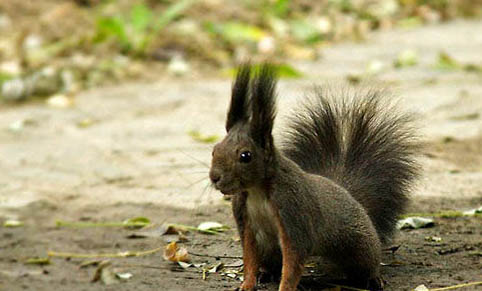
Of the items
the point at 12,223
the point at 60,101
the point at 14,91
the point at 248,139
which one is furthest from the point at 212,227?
the point at 14,91

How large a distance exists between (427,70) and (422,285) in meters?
4.24

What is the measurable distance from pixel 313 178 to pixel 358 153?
441mm

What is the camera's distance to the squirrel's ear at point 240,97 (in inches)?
103

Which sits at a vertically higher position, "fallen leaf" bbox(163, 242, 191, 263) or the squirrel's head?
the squirrel's head

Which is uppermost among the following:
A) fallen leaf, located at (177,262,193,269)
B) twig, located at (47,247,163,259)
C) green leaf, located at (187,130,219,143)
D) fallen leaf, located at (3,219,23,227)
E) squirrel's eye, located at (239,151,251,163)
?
squirrel's eye, located at (239,151,251,163)

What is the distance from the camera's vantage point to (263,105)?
8.48 ft

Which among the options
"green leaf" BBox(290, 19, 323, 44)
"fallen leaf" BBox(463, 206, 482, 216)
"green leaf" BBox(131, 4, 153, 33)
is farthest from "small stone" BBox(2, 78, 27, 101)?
"fallen leaf" BBox(463, 206, 482, 216)

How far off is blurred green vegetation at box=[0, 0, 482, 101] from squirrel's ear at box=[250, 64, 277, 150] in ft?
13.1

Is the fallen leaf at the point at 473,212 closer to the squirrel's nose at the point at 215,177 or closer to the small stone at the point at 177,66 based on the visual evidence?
the squirrel's nose at the point at 215,177

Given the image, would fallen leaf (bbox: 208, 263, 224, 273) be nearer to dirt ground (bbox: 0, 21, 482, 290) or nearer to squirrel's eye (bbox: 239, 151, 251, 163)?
dirt ground (bbox: 0, 21, 482, 290)

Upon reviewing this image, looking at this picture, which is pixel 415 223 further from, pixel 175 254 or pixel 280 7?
pixel 280 7

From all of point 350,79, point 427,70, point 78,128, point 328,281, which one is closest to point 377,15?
point 427,70

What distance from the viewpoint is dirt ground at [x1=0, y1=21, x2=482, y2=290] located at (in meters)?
3.17

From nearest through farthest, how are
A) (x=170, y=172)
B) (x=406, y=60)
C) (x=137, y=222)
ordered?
(x=137, y=222) < (x=170, y=172) < (x=406, y=60)
